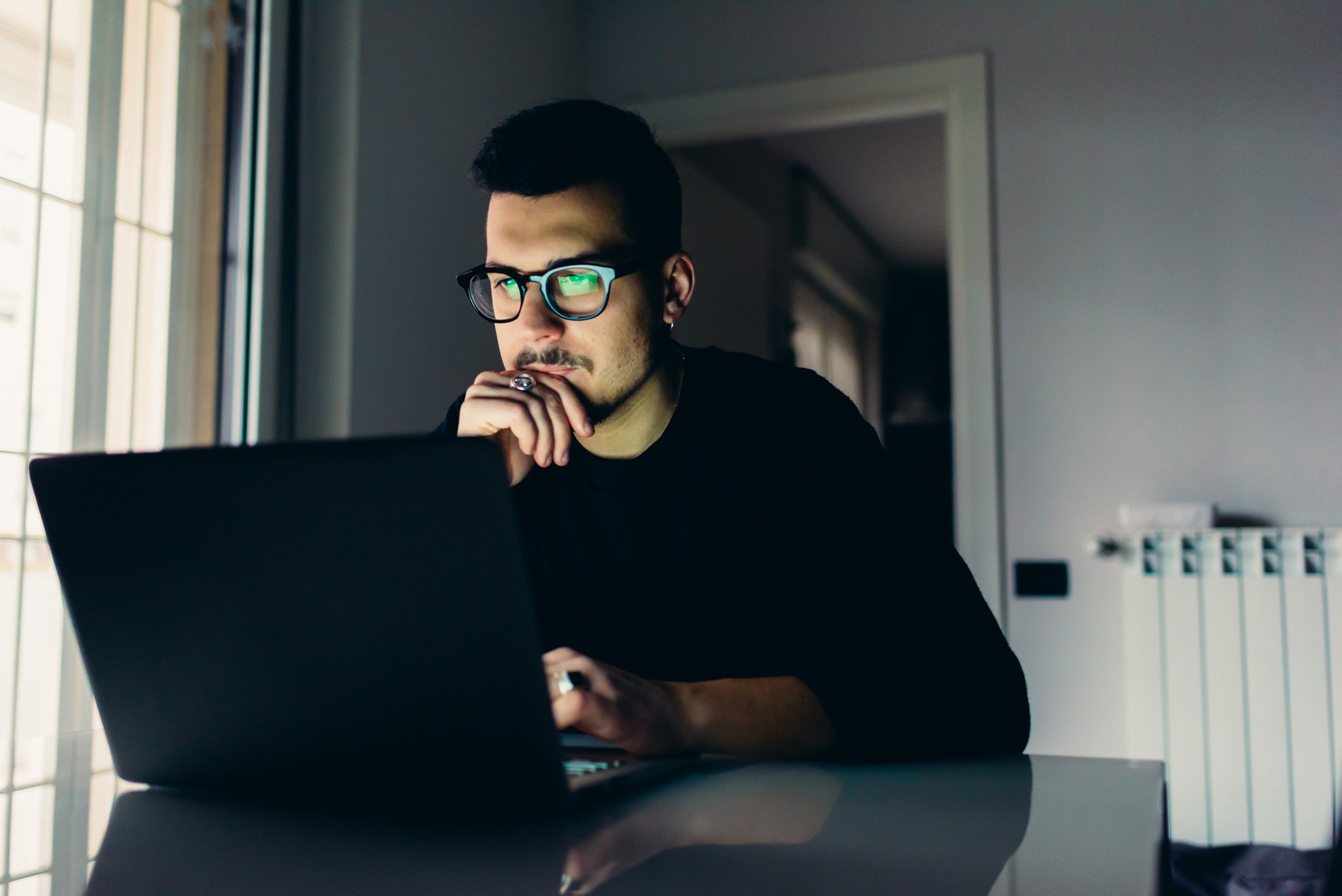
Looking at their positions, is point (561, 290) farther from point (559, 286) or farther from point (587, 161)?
point (587, 161)

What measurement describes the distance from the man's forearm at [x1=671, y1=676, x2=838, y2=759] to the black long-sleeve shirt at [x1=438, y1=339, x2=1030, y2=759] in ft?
0.61

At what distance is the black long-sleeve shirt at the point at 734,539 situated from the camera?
1018mm

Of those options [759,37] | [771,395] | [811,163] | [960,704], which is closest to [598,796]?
[960,704]

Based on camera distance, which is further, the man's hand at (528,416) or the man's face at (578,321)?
the man's face at (578,321)

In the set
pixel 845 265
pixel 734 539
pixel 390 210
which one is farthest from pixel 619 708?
pixel 845 265

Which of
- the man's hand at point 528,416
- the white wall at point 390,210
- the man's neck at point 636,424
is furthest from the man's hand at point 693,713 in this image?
the white wall at point 390,210

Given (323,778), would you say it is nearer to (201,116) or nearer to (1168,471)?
(201,116)

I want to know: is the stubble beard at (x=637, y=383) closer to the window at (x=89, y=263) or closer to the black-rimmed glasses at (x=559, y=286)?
the black-rimmed glasses at (x=559, y=286)

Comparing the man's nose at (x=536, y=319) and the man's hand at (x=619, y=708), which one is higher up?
the man's nose at (x=536, y=319)

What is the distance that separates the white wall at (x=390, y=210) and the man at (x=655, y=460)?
3.21 ft

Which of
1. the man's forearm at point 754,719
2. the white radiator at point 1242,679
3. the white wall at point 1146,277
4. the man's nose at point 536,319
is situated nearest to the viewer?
the man's forearm at point 754,719

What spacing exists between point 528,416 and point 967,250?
1763 millimetres

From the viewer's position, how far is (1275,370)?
2270 mm

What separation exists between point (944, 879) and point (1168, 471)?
215cm
